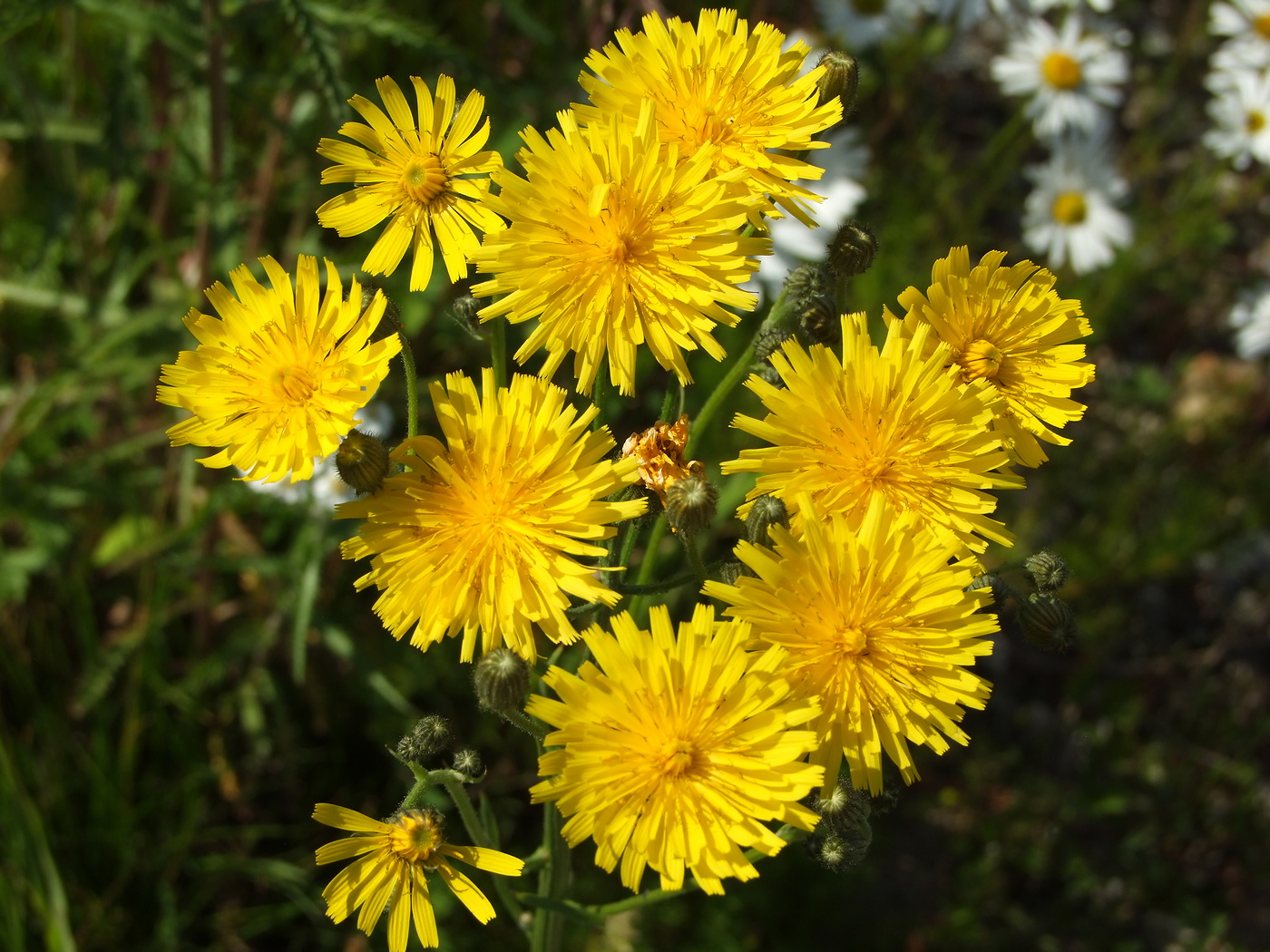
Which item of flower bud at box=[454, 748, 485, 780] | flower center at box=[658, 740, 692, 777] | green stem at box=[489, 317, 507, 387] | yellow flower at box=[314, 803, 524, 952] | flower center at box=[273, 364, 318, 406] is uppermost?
green stem at box=[489, 317, 507, 387]

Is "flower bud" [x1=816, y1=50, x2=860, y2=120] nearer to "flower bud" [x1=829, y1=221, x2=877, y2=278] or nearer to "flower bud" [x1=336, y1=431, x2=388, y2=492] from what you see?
"flower bud" [x1=829, y1=221, x2=877, y2=278]

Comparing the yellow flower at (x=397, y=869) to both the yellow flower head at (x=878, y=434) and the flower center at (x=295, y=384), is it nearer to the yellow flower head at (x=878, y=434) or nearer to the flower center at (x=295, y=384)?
the flower center at (x=295, y=384)

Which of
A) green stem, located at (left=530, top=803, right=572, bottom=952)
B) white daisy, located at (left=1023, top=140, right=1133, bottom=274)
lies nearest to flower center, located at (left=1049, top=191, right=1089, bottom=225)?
white daisy, located at (left=1023, top=140, right=1133, bottom=274)

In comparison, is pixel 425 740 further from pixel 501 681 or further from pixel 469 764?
pixel 501 681

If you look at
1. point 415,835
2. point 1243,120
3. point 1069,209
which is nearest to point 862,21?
point 1069,209

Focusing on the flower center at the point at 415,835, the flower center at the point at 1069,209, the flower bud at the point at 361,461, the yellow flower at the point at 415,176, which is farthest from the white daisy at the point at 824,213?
the flower center at the point at 415,835

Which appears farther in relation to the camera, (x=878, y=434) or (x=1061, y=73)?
(x=1061, y=73)
